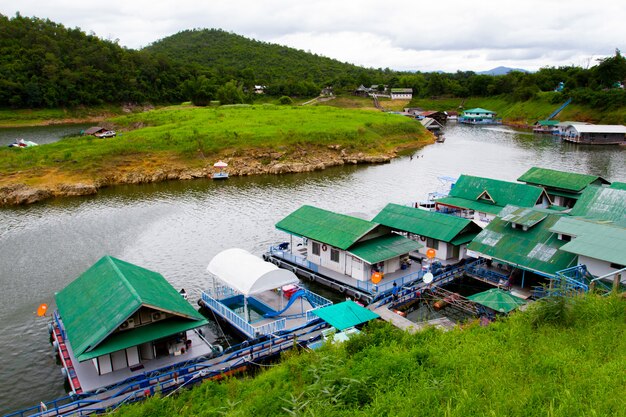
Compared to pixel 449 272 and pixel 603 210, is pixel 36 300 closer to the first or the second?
pixel 449 272

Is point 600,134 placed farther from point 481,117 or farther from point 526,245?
point 526,245

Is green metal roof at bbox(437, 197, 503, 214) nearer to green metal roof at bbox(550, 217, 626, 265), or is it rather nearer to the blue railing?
green metal roof at bbox(550, 217, 626, 265)

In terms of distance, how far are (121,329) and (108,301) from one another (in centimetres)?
173

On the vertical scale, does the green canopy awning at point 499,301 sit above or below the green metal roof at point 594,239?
below

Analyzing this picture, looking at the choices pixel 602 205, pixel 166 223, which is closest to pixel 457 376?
pixel 602 205

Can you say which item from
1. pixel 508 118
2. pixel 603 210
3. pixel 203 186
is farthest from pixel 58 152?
pixel 508 118

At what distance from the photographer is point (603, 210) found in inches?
1362

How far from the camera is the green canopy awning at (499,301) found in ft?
83.3

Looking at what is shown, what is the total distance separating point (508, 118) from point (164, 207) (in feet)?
415

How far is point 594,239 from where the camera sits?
88.5 feet

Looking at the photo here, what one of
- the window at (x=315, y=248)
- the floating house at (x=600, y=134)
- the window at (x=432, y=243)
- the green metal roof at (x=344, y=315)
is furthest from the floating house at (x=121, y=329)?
the floating house at (x=600, y=134)

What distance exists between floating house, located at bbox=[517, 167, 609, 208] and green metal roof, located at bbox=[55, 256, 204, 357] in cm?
3875

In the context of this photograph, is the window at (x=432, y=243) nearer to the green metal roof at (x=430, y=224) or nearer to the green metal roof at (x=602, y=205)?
the green metal roof at (x=430, y=224)

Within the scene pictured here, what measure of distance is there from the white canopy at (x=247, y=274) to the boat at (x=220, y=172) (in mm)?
39477
